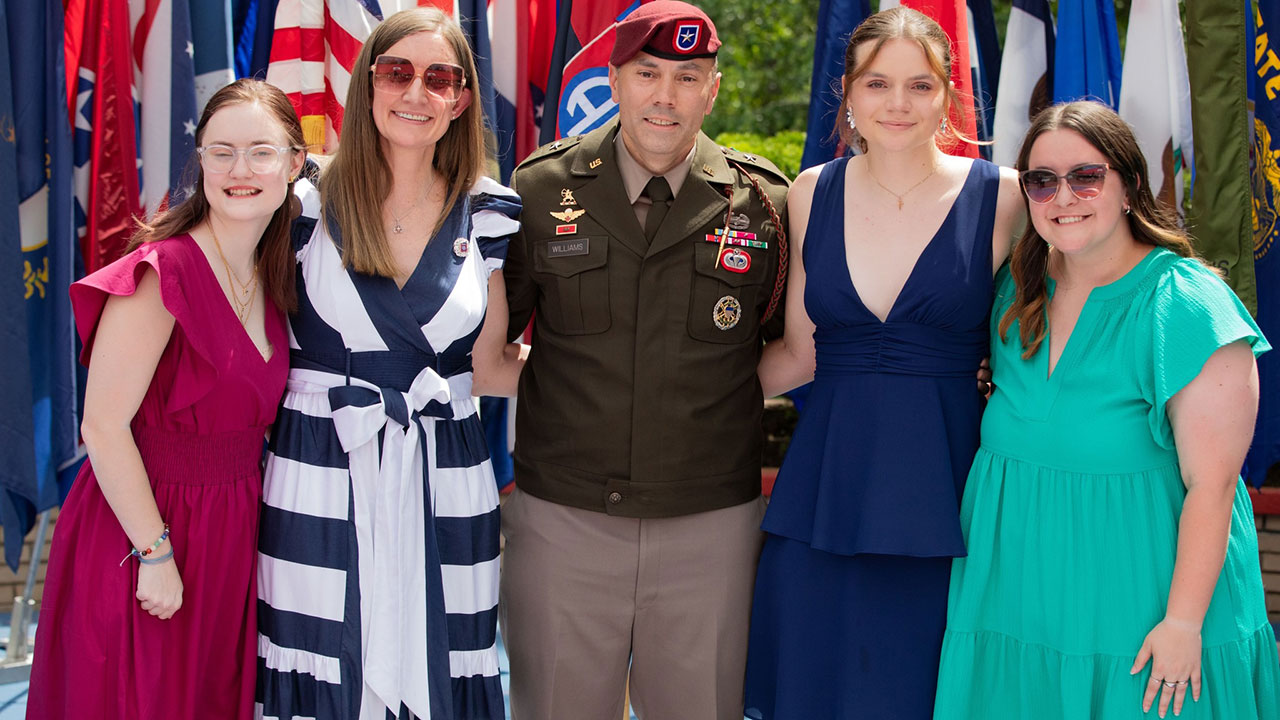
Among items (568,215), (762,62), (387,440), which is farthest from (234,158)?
(762,62)

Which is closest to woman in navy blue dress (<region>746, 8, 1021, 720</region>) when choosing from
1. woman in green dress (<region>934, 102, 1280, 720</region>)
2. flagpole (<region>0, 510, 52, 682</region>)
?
woman in green dress (<region>934, 102, 1280, 720</region>)

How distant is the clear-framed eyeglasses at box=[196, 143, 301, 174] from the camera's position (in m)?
Answer: 2.44

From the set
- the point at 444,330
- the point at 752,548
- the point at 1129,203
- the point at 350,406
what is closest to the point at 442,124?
the point at 444,330

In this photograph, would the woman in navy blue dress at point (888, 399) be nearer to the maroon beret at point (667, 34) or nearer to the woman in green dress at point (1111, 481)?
the woman in green dress at point (1111, 481)

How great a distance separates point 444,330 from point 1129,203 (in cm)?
152

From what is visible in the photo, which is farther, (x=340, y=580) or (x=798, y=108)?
(x=798, y=108)

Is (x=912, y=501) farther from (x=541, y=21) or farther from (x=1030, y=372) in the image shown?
(x=541, y=21)

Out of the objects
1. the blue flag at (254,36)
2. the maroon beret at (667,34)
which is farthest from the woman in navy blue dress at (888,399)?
the blue flag at (254,36)

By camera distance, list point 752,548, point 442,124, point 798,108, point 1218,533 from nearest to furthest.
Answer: point 1218,533 → point 442,124 → point 752,548 → point 798,108

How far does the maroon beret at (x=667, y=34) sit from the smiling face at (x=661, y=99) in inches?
0.8

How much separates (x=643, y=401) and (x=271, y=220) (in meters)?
0.97

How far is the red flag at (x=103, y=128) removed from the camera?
3.19m

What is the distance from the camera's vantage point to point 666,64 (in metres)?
2.77

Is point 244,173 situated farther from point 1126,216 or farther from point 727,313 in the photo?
point 1126,216
